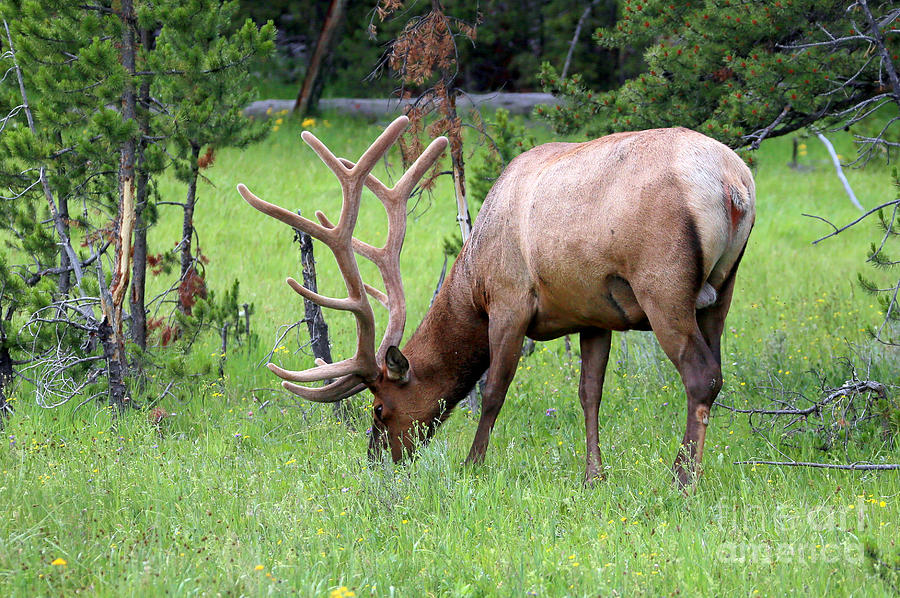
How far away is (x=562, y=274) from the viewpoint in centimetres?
513

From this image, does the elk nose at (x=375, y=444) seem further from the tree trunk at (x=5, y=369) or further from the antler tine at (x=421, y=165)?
the tree trunk at (x=5, y=369)

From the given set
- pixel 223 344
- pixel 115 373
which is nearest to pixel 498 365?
pixel 115 373

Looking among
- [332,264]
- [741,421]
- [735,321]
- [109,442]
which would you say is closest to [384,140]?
[109,442]

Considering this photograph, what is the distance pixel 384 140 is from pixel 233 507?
2210 millimetres

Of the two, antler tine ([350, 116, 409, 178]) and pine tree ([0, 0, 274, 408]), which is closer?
antler tine ([350, 116, 409, 178])

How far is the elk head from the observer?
18.1 feet

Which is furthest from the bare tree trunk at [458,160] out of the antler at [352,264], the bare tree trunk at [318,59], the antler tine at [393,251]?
the bare tree trunk at [318,59]

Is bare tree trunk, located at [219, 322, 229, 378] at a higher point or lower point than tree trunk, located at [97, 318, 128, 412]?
lower

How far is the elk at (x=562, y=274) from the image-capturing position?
4.60 m

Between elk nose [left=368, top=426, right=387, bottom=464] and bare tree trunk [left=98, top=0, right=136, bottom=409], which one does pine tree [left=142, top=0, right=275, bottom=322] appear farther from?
elk nose [left=368, top=426, right=387, bottom=464]

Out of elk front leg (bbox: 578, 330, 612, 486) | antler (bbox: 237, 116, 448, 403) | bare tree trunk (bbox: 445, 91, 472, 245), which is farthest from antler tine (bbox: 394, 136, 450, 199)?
elk front leg (bbox: 578, 330, 612, 486)

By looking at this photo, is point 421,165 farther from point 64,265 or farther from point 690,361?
point 64,265

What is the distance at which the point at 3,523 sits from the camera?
162 inches

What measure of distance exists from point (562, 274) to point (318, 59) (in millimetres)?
15275
